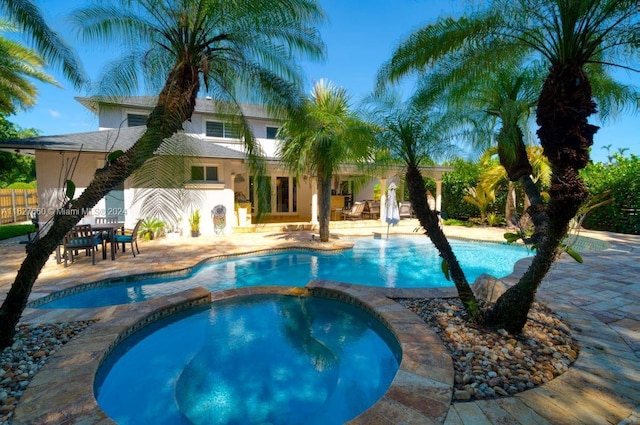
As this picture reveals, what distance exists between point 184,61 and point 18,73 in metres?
13.0

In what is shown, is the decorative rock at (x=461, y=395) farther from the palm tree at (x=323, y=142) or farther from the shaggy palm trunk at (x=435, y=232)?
the palm tree at (x=323, y=142)

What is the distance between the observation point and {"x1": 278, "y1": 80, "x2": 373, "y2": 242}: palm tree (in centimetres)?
1059

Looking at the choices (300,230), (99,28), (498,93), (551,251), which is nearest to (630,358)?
(551,251)

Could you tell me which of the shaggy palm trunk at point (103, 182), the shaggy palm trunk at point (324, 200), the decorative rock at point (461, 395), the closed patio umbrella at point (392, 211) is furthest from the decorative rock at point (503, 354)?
the closed patio umbrella at point (392, 211)

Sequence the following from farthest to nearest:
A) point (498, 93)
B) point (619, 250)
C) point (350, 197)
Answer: point (350, 197) < point (619, 250) < point (498, 93)

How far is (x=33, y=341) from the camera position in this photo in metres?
4.48

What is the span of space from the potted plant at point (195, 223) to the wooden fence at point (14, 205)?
11.4m

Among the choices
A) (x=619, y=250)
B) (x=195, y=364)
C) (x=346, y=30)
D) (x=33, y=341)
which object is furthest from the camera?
(x=619, y=250)

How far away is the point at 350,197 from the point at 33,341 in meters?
20.0

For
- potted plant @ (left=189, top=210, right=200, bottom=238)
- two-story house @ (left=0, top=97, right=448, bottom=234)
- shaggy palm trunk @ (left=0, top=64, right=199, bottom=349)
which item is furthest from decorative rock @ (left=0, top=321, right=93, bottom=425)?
potted plant @ (left=189, top=210, right=200, bottom=238)

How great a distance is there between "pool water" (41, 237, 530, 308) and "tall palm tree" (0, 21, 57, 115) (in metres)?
9.18

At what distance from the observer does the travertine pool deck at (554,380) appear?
301cm

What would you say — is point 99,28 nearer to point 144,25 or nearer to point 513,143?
point 144,25

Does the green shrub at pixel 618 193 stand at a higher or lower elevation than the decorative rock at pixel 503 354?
higher
